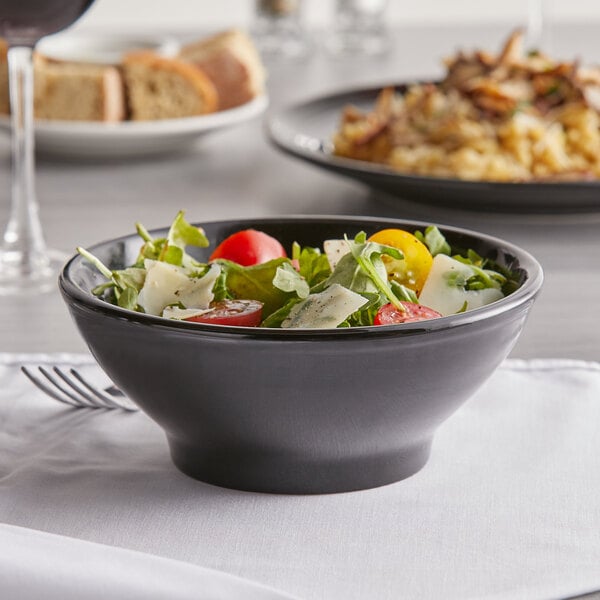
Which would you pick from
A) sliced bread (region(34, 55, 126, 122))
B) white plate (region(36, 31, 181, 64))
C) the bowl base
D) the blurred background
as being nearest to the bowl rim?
the bowl base

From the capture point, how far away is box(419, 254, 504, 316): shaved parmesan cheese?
814 millimetres

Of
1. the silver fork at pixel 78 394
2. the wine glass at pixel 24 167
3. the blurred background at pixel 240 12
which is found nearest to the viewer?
the silver fork at pixel 78 394

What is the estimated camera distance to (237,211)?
165cm

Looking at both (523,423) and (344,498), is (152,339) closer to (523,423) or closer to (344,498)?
(344,498)

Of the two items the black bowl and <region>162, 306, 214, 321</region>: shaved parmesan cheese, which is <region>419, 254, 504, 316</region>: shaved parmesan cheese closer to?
the black bowl

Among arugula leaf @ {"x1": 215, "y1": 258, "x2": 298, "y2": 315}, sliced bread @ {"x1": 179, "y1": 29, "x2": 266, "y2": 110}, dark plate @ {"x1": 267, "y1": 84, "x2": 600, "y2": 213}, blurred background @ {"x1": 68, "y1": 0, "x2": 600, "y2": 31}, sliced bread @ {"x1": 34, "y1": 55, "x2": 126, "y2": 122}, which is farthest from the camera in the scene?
blurred background @ {"x1": 68, "y1": 0, "x2": 600, "y2": 31}

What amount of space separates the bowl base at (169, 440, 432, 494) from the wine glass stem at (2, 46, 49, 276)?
0.63 m

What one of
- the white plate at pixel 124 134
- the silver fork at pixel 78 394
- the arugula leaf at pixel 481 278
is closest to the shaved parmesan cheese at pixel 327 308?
the arugula leaf at pixel 481 278

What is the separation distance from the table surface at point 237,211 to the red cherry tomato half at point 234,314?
363 mm

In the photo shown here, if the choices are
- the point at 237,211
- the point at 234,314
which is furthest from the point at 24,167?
the point at 234,314

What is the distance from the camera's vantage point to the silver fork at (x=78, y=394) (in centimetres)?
93

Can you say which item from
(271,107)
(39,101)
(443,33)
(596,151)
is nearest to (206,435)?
(596,151)

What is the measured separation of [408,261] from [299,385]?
18 cm

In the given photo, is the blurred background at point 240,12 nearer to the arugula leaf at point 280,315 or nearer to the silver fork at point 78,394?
the silver fork at point 78,394
